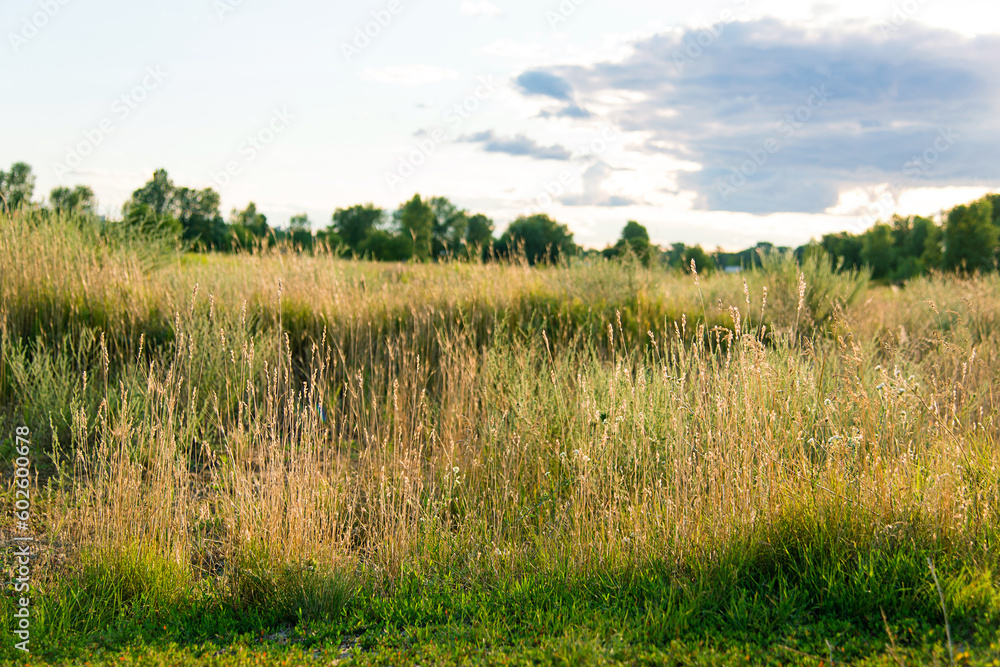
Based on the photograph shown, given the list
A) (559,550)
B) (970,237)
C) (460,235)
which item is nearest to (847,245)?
(970,237)

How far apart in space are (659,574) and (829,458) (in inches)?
46.5

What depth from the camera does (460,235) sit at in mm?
12156

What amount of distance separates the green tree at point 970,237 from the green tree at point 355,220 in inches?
2031

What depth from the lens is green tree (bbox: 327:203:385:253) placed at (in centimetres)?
6900

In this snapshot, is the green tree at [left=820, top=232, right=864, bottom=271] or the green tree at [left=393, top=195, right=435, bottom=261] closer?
the green tree at [left=393, top=195, right=435, bottom=261]

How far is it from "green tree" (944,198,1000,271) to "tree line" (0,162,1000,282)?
0.21 feet

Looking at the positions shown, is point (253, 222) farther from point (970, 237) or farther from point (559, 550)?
point (970, 237)

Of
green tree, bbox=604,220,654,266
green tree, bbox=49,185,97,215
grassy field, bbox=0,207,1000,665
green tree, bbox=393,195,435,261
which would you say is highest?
green tree, bbox=393,195,435,261

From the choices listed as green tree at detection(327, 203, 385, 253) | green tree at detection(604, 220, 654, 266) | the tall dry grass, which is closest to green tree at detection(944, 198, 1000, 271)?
→ green tree at detection(604, 220, 654, 266)

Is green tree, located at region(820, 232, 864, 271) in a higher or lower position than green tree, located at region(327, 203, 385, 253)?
lower

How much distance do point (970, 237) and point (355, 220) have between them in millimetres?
55056

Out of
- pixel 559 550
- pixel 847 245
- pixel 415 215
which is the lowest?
pixel 559 550

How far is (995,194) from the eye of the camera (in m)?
56.8

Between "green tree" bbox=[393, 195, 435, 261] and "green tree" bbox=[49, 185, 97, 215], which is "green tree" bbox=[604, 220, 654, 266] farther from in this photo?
"green tree" bbox=[393, 195, 435, 261]
